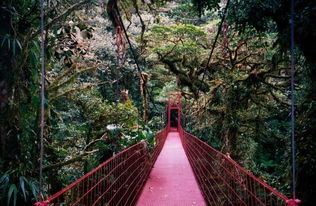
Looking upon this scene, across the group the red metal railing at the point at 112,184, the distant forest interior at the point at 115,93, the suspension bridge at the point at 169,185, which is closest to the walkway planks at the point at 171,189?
the suspension bridge at the point at 169,185

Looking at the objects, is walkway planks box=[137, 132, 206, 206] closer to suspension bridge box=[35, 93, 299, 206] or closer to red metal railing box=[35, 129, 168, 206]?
suspension bridge box=[35, 93, 299, 206]

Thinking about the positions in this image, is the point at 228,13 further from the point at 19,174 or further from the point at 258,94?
the point at 19,174

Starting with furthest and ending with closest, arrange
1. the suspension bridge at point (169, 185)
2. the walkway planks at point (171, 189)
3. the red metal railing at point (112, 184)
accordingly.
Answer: the walkway planks at point (171, 189), the suspension bridge at point (169, 185), the red metal railing at point (112, 184)

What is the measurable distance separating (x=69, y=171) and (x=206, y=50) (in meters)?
4.30

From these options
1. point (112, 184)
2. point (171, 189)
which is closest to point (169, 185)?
point (171, 189)

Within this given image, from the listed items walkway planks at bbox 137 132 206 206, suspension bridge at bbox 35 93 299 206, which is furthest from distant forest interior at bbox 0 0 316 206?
walkway planks at bbox 137 132 206 206

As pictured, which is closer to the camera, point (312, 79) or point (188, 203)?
point (312, 79)

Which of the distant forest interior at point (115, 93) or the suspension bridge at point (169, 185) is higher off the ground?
the distant forest interior at point (115, 93)

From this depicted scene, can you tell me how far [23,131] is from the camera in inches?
68.3

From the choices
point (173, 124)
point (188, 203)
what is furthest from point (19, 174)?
point (173, 124)

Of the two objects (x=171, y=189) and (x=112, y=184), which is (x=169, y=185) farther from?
(x=112, y=184)

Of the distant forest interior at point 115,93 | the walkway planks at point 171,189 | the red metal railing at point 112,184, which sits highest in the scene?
the distant forest interior at point 115,93

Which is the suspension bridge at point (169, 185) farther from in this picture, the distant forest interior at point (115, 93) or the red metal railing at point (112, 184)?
the distant forest interior at point (115, 93)

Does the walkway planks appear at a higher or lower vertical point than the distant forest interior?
lower
